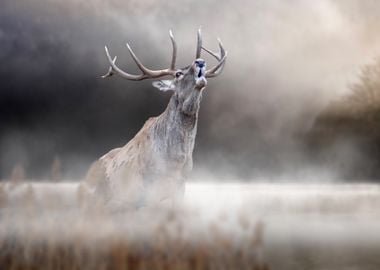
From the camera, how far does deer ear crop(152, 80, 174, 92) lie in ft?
34.2

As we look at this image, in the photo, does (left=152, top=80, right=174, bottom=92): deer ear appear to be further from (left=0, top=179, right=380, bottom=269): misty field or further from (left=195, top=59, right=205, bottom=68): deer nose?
(left=0, top=179, right=380, bottom=269): misty field

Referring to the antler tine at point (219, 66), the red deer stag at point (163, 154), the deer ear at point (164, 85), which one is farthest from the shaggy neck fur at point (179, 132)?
the antler tine at point (219, 66)

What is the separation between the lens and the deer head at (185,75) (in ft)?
31.4

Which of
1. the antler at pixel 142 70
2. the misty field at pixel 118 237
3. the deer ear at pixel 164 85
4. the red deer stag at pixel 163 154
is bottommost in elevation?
the misty field at pixel 118 237

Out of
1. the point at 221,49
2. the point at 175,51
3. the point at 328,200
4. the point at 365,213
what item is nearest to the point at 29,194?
the point at 175,51

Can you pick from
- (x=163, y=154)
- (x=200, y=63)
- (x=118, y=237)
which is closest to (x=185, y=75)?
(x=200, y=63)

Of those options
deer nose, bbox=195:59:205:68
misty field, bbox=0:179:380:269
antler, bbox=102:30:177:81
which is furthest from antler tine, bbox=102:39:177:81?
misty field, bbox=0:179:380:269

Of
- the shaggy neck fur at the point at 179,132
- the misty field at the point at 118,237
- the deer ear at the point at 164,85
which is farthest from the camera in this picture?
the deer ear at the point at 164,85

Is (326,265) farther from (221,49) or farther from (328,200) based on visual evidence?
(328,200)

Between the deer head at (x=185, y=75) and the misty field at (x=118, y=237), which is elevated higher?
the deer head at (x=185, y=75)

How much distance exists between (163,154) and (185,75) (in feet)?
4.38

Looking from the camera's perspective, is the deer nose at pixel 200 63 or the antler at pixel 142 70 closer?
the deer nose at pixel 200 63

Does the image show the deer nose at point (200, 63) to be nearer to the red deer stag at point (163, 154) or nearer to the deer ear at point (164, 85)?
the red deer stag at point (163, 154)

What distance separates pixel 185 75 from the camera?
997 centimetres
